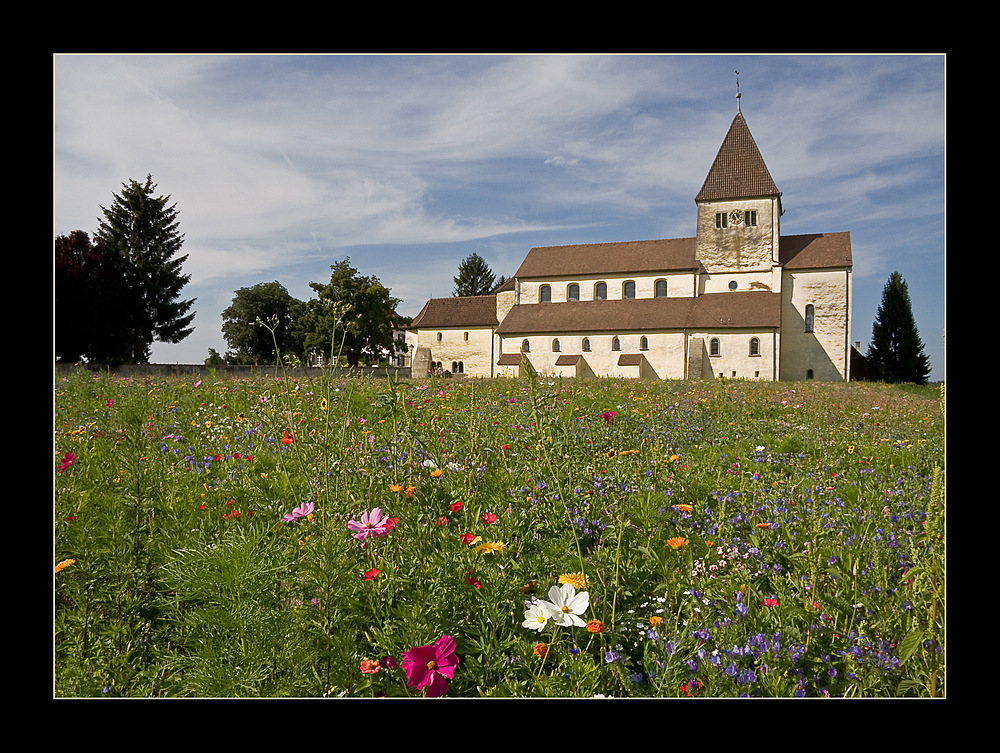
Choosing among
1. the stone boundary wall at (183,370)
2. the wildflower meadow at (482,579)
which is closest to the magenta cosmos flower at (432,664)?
the wildflower meadow at (482,579)

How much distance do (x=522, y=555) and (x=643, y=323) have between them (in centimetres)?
3864

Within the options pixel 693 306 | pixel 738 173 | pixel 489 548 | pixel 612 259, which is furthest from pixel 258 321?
pixel 738 173

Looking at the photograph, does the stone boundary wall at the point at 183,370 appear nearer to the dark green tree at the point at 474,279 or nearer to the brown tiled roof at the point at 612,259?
the brown tiled roof at the point at 612,259

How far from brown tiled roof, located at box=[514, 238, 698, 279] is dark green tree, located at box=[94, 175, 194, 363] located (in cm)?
4033

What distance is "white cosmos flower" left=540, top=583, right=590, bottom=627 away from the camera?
1.56 m

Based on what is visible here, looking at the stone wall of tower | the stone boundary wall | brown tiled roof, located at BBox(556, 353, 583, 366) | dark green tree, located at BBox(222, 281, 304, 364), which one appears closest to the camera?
dark green tree, located at BBox(222, 281, 304, 364)

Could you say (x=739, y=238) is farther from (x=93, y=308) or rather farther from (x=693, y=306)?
(x=93, y=308)

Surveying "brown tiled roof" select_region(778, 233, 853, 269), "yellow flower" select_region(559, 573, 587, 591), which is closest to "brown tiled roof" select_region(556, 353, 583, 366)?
"brown tiled roof" select_region(778, 233, 853, 269)

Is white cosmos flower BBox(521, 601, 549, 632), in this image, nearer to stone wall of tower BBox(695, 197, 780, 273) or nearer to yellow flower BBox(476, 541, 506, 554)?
yellow flower BBox(476, 541, 506, 554)

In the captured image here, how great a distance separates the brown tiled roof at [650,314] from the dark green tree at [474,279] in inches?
933

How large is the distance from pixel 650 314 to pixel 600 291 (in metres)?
5.94

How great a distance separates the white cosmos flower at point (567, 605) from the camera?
5.12ft

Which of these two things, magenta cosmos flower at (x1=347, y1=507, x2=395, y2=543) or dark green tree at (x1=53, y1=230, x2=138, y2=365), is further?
dark green tree at (x1=53, y1=230, x2=138, y2=365)

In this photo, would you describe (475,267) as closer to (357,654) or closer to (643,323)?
(643,323)
